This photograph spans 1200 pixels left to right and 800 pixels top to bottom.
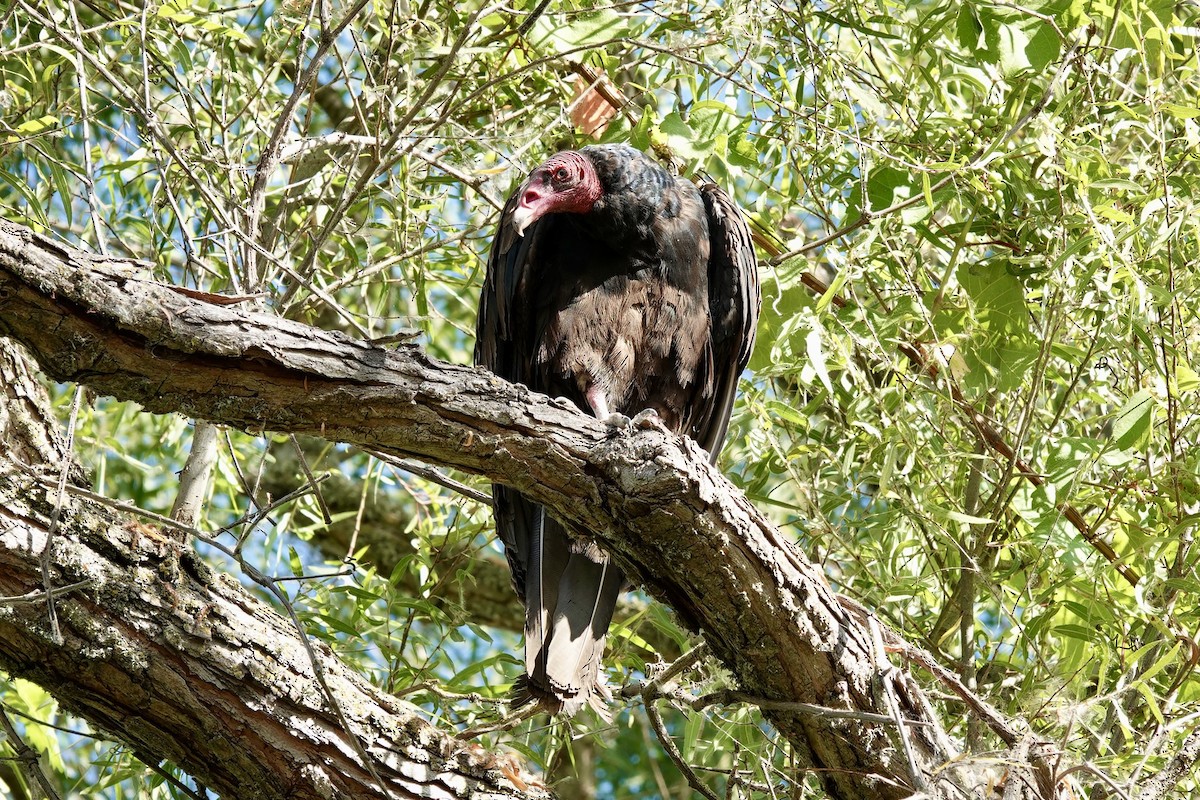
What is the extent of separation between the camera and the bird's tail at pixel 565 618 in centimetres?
290

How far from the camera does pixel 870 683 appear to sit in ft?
8.08

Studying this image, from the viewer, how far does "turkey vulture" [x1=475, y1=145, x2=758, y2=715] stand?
3.49 m

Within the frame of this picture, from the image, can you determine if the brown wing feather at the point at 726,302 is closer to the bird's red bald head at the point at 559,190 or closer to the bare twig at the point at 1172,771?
the bird's red bald head at the point at 559,190

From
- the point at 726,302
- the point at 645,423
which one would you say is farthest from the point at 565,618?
the point at 726,302

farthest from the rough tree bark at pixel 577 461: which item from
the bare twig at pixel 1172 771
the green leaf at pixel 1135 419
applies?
the green leaf at pixel 1135 419

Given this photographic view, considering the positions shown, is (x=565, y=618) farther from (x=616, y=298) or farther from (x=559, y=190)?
(x=559, y=190)

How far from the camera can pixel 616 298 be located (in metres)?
3.61

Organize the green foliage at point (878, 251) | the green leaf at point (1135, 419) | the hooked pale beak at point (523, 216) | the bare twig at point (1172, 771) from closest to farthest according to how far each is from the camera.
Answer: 1. the bare twig at point (1172, 771)
2. the green leaf at point (1135, 419)
3. the green foliage at point (878, 251)
4. the hooked pale beak at point (523, 216)

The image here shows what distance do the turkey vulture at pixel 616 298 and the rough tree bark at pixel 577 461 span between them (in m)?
1.00

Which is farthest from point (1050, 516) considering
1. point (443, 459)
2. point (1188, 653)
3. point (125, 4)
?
point (125, 4)

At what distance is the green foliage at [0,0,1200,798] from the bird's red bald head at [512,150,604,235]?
0.09m

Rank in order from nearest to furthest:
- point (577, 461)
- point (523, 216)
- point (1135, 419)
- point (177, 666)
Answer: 1. point (577, 461)
2. point (177, 666)
3. point (1135, 419)
4. point (523, 216)

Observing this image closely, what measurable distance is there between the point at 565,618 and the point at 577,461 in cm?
94

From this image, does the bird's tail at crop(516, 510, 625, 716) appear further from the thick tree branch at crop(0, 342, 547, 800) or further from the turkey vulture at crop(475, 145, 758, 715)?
the thick tree branch at crop(0, 342, 547, 800)
